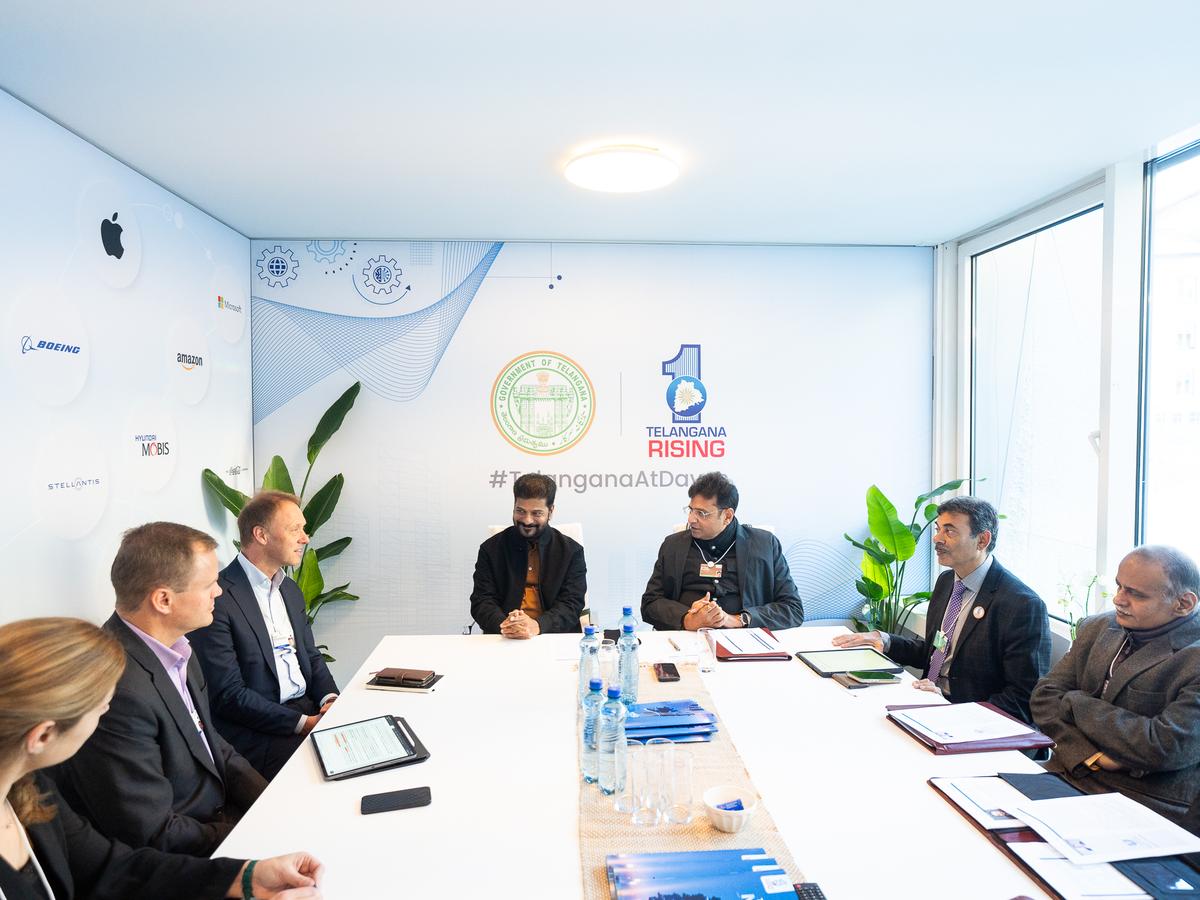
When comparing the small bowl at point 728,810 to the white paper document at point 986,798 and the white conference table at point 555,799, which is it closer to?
the white conference table at point 555,799

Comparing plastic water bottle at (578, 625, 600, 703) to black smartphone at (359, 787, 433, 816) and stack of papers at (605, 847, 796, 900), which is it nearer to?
black smartphone at (359, 787, 433, 816)

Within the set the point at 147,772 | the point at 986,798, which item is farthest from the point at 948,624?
the point at 147,772

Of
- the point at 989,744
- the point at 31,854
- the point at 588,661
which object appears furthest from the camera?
the point at 588,661

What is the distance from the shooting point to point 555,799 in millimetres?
1721

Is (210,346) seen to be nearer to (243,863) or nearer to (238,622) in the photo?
(238,622)

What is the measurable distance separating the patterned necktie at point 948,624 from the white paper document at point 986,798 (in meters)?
1.06

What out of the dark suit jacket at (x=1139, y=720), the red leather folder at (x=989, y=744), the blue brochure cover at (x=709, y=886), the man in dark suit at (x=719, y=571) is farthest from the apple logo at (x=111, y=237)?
the dark suit jacket at (x=1139, y=720)

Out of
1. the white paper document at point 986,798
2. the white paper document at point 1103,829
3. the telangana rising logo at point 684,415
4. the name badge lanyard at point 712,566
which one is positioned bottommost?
the white paper document at point 986,798

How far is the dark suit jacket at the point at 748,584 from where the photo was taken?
135 inches

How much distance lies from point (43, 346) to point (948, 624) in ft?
11.6

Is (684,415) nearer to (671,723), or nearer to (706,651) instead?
(706,651)

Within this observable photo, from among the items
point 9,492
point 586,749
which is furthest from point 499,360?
point 586,749

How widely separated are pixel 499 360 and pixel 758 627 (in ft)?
7.72

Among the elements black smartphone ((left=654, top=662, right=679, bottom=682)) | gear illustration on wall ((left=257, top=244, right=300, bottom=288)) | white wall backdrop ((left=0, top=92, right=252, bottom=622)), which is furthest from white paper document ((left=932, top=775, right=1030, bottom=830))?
gear illustration on wall ((left=257, top=244, right=300, bottom=288))
